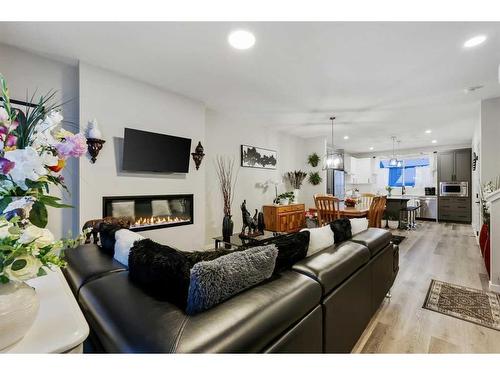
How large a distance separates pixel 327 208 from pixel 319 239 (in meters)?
2.51

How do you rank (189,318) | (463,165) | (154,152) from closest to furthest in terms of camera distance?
(189,318) → (154,152) → (463,165)

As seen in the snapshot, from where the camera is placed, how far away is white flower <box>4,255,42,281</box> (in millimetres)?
664

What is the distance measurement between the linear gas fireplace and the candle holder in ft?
1.68

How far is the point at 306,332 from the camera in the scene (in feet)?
3.61

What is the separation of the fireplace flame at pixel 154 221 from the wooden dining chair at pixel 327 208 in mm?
2283

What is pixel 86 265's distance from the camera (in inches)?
54.2

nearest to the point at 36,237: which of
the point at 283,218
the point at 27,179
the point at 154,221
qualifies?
the point at 27,179

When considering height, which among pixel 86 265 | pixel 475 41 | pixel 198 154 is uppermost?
pixel 475 41

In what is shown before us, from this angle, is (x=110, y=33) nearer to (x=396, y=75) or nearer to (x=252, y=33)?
(x=252, y=33)

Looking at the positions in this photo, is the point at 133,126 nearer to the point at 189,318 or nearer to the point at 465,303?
the point at 189,318

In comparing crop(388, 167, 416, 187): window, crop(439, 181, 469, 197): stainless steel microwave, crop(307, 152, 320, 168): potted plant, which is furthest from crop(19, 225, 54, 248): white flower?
crop(388, 167, 416, 187): window

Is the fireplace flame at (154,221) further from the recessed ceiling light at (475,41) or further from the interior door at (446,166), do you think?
the interior door at (446,166)
